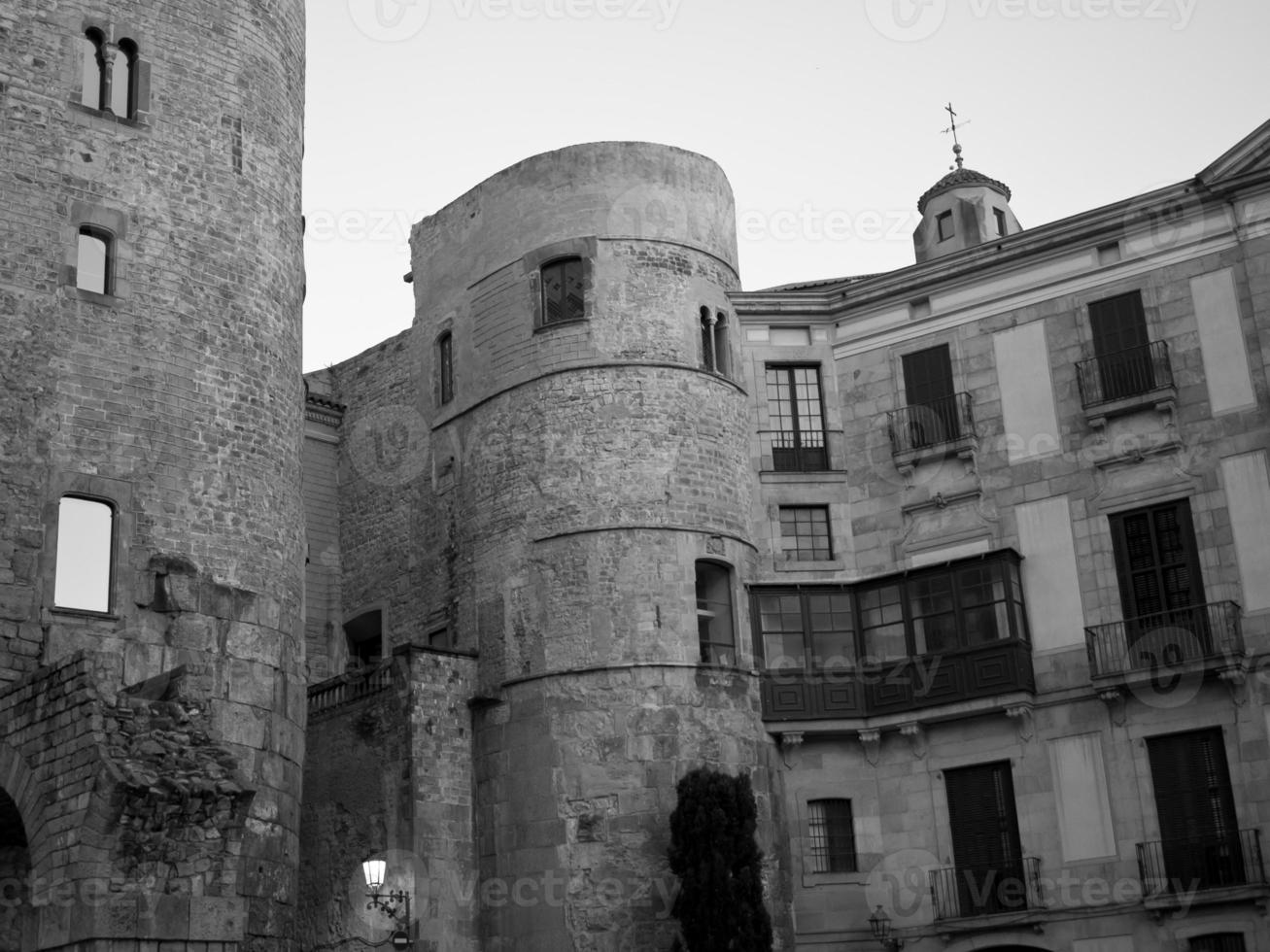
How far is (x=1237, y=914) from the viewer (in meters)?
25.6

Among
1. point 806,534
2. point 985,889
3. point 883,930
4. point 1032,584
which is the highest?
point 806,534

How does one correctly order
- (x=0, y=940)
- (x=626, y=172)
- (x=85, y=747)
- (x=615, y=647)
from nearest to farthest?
(x=85, y=747), (x=0, y=940), (x=615, y=647), (x=626, y=172)

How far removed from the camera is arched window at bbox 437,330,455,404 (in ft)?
107

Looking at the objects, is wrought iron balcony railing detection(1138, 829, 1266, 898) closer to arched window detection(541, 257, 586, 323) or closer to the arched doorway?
arched window detection(541, 257, 586, 323)

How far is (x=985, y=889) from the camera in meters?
27.7

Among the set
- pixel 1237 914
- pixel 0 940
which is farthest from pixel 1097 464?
pixel 0 940

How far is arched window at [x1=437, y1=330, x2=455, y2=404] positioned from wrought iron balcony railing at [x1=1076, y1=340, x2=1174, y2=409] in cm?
1135

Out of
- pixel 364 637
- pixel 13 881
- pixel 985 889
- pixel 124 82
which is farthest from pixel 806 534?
pixel 13 881

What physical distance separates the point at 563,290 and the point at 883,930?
39.9 ft

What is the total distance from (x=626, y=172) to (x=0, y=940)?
16500mm

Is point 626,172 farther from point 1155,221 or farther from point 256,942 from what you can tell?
point 256,942

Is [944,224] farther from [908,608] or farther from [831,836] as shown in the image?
[831,836]

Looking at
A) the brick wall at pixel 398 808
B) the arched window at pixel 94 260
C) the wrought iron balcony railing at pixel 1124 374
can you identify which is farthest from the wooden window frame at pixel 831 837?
the arched window at pixel 94 260

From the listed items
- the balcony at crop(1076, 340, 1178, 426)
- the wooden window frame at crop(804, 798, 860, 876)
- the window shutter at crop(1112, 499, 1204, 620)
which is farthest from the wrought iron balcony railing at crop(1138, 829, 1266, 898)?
the balcony at crop(1076, 340, 1178, 426)
